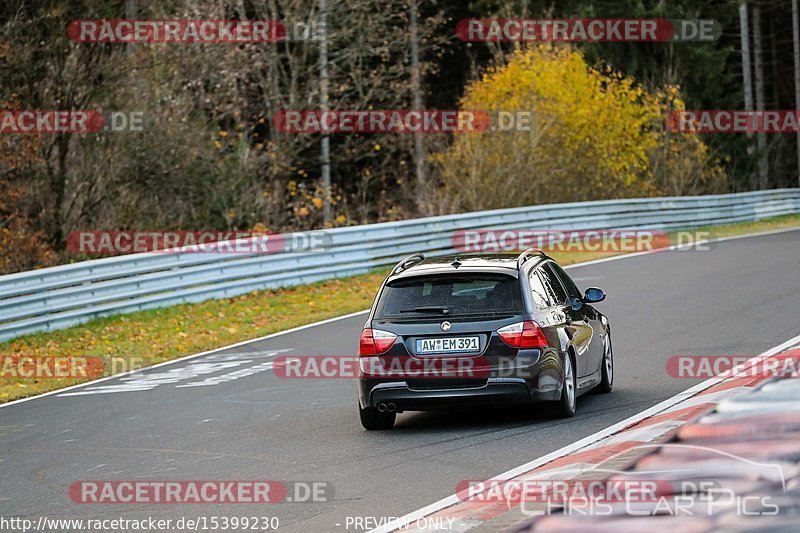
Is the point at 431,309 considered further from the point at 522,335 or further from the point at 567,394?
the point at 567,394

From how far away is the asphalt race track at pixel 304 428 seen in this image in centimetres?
832

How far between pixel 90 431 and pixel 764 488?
8802mm

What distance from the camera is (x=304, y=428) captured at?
10.9 m

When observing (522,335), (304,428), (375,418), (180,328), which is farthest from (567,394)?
(180,328)

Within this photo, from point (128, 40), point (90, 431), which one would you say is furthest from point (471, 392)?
point (128, 40)

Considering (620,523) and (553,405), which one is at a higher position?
(620,523)

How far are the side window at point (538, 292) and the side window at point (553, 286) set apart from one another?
126 millimetres

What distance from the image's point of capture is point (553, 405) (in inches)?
411

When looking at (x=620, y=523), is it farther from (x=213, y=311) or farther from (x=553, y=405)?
(x=213, y=311)

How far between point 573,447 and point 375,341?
207 centimetres

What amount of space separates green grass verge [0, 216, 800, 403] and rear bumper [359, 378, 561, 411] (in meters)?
6.17

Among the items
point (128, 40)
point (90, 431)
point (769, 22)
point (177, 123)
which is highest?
point (769, 22)

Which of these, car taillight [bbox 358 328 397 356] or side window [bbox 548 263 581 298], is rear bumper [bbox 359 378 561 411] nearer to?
car taillight [bbox 358 328 397 356]

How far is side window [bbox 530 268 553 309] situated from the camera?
10586mm
